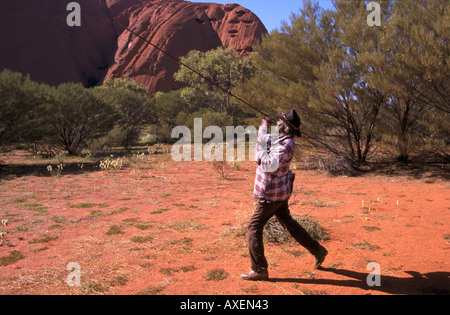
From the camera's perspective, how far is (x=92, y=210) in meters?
7.09

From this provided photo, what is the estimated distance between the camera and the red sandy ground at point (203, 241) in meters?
3.44

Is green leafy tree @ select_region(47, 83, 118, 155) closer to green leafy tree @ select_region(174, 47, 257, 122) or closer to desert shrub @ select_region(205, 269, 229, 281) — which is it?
green leafy tree @ select_region(174, 47, 257, 122)

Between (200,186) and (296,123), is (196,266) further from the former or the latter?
(200,186)

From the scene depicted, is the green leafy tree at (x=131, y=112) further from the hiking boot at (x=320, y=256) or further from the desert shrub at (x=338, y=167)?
the hiking boot at (x=320, y=256)

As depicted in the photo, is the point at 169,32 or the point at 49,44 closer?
the point at 49,44

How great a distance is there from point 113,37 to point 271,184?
267 feet

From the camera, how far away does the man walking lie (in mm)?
3326

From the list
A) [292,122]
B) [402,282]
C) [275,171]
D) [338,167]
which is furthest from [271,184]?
[338,167]

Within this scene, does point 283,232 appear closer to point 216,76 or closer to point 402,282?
point 402,282

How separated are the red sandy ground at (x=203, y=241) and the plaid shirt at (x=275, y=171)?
0.97 meters

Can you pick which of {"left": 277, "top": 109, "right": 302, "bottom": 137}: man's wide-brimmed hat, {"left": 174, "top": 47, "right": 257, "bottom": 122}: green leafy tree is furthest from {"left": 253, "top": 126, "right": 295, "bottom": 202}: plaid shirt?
{"left": 174, "top": 47, "right": 257, "bottom": 122}: green leafy tree

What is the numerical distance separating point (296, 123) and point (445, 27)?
8690 millimetres

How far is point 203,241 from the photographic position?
194 inches

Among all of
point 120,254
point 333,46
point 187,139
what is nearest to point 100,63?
point 187,139
